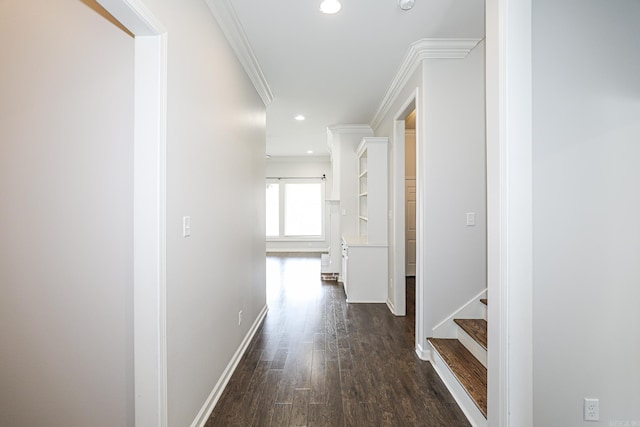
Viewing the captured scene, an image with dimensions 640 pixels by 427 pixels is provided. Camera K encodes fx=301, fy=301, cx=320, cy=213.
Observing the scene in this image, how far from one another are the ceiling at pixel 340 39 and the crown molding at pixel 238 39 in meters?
0.05

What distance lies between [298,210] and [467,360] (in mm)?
6787

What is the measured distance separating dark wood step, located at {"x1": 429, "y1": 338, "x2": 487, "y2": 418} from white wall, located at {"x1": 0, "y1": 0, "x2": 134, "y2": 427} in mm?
1902

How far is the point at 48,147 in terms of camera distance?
125 cm

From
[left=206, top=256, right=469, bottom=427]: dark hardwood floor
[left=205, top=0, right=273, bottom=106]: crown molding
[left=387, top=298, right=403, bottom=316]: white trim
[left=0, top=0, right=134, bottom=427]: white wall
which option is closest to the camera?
[left=0, top=0, right=134, bottom=427]: white wall

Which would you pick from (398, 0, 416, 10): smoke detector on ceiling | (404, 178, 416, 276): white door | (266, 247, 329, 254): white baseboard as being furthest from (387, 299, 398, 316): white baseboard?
(266, 247, 329, 254): white baseboard

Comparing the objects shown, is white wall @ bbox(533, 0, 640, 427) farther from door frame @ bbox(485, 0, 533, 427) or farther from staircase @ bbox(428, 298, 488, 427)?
staircase @ bbox(428, 298, 488, 427)

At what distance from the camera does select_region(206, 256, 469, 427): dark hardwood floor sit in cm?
189

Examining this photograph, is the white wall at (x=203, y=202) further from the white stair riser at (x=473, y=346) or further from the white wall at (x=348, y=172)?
the white wall at (x=348, y=172)

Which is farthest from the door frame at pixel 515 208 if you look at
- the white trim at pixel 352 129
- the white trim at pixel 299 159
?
the white trim at pixel 299 159

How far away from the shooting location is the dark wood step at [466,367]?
1843 millimetres

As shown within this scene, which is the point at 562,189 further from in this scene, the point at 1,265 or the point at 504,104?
the point at 1,265

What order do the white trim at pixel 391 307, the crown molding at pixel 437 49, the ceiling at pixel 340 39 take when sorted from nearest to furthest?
1. the ceiling at pixel 340 39
2. the crown molding at pixel 437 49
3. the white trim at pixel 391 307

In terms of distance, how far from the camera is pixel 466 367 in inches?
84.8

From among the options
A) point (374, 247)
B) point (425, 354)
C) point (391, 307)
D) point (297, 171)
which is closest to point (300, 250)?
point (297, 171)
